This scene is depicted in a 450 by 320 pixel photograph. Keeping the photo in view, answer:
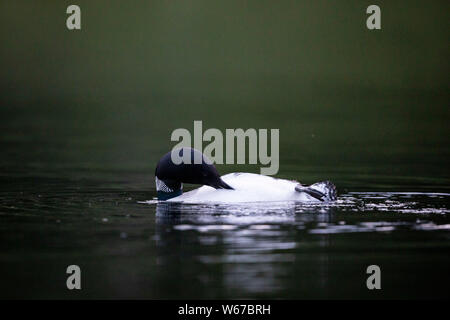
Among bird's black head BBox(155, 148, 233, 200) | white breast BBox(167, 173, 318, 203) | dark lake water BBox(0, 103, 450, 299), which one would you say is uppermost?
bird's black head BBox(155, 148, 233, 200)

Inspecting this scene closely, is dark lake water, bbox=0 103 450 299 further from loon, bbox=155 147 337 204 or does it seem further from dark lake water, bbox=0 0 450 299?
loon, bbox=155 147 337 204

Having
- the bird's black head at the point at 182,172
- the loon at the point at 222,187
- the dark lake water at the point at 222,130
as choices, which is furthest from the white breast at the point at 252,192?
the dark lake water at the point at 222,130

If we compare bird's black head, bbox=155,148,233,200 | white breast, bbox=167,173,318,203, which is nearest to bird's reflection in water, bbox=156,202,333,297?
white breast, bbox=167,173,318,203

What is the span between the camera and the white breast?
995 cm

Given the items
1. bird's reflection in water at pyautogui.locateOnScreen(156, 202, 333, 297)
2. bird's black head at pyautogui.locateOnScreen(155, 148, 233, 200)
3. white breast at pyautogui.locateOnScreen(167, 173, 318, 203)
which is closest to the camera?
bird's reflection in water at pyautogui.locateOnScreen(156, 202, 333, 297)

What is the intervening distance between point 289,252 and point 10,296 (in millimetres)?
2149

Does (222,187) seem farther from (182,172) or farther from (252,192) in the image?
(182,172)

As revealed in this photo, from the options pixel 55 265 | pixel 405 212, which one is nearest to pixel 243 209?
pixel 405 212

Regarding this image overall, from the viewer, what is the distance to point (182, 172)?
10273 millimetres

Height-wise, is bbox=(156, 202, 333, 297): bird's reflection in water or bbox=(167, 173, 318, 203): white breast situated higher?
bbox=(167, 173, 318, 203): white breast

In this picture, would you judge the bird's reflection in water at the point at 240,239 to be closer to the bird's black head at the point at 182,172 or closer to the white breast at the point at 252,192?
the white breast at the point at 252,192

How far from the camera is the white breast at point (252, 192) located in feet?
32.6

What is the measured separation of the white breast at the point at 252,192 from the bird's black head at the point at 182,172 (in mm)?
113
